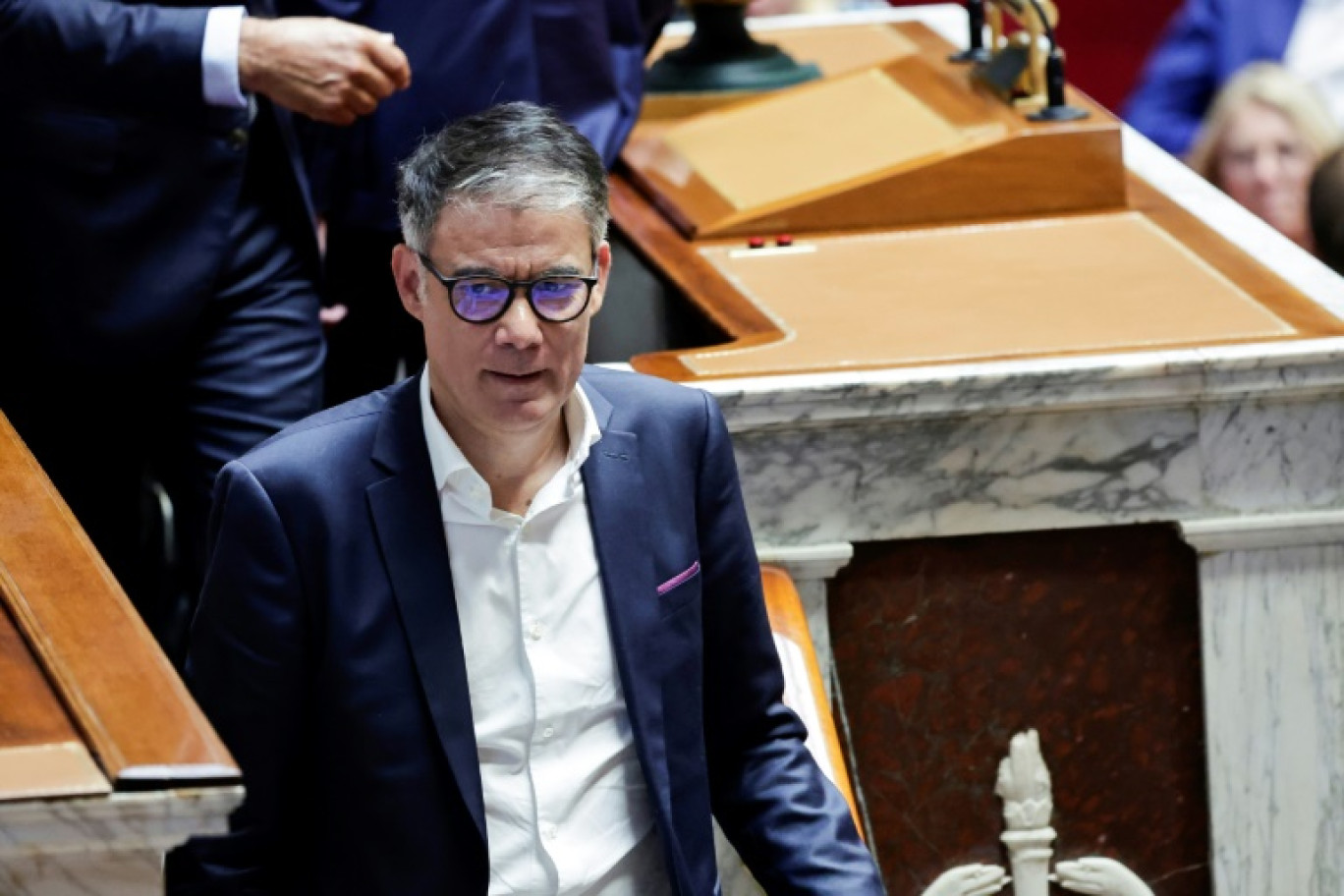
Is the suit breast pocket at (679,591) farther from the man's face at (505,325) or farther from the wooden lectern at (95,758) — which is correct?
the wooden lectern at (95,758)

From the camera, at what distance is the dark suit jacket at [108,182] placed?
2.82 meters

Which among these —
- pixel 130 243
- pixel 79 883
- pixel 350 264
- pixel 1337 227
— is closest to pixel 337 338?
pixel 350 264

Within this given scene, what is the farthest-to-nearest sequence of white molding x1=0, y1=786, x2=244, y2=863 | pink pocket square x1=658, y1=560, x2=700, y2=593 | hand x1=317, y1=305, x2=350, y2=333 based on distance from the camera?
1. hand x1=317, y1=305, x2=350, y2=333
2. pink pocket square x1=658, y1=560, x2=700, y2=593
3. white molding x1=0, y1=786, x2=244, y2=863

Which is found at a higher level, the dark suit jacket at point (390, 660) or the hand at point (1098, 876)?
the dark suit jacket at point (390, 660)

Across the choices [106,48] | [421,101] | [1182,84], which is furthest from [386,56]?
[1182,84]

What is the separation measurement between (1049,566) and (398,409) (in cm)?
110

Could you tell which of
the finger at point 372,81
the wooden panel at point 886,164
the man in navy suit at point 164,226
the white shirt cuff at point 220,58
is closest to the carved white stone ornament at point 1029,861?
the wooden panel at point 886,164

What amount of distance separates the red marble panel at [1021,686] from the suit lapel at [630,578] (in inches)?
32.3

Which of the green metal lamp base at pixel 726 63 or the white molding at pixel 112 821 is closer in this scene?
the white molding at pixel 112 821

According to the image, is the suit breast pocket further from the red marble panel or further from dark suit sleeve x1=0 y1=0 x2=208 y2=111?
dark suit sleeve x1=0 y1=0 x2=208 y2=111

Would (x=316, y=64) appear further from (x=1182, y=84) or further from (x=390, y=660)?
(x=1182, y=84)

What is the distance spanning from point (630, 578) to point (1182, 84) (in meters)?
3.02

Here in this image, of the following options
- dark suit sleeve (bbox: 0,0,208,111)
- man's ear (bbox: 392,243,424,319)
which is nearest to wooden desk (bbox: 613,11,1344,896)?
dark suit sleeve (bbox: 0,0,208,111)

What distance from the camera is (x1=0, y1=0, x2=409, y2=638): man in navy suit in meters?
2.83
